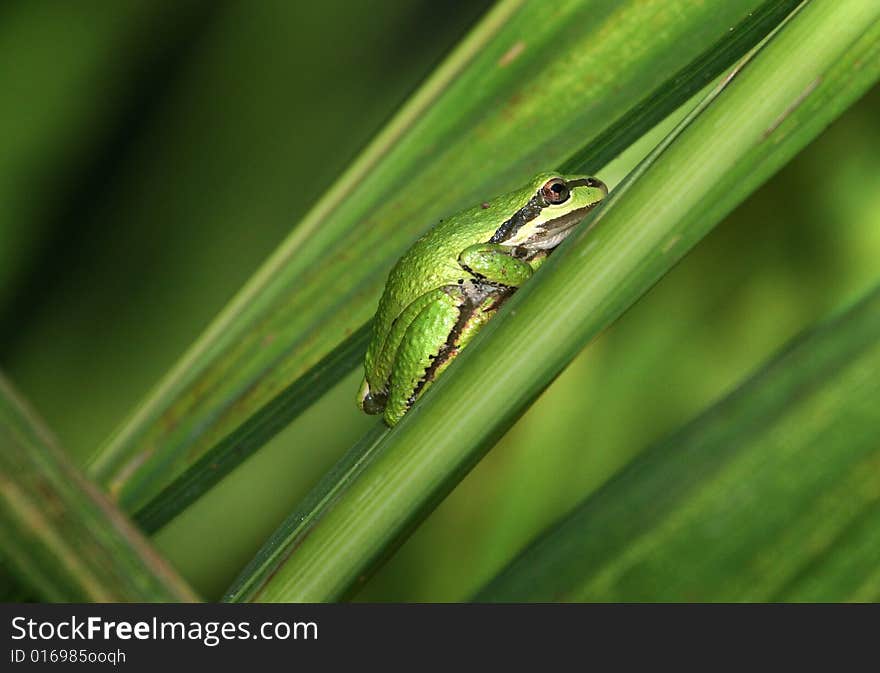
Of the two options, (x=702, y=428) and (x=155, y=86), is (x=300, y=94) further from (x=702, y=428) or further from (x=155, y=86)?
(x=702, y=428)

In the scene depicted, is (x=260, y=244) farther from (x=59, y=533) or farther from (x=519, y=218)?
(x=59, y=533)

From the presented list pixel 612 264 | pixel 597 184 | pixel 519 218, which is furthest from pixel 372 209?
pixel 612 264

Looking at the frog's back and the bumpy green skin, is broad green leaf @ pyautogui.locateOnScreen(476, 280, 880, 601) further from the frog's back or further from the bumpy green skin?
the frog's back

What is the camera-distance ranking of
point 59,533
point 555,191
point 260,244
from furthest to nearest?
1. point 555,191
2. point 260,244
3. point 59,533

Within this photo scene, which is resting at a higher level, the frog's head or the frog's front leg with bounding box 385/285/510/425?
the frog's head

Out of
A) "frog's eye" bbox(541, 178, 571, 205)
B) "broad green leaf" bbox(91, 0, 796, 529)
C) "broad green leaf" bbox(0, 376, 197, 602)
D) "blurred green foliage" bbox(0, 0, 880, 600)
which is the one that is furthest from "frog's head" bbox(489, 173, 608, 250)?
"broad green leaf" bbox(0, 376, 197, 602)

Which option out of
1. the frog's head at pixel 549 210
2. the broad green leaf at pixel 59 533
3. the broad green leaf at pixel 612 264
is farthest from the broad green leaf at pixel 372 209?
the broad green leaf at pixel 59 533

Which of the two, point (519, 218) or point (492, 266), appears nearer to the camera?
point (492, 266)

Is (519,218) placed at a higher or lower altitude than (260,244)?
lower
